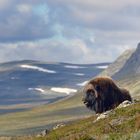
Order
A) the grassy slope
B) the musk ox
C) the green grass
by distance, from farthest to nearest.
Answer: the musk ox < the green grass < the grassy slope

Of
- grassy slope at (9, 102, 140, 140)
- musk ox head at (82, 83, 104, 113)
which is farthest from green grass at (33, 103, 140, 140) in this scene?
musk ox head at (82, 83, 104, 113)

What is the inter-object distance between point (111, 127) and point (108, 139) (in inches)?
397

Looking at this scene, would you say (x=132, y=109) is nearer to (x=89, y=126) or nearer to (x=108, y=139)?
(x=89, y=126)

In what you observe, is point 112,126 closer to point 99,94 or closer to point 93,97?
point 99,94

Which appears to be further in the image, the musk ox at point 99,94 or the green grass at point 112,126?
the musk ox at point 99,94

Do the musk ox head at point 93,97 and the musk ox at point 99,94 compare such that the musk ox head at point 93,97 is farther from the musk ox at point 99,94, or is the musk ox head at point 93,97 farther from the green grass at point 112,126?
the green grass at point 112,126

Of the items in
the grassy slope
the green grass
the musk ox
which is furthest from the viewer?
the musk ox

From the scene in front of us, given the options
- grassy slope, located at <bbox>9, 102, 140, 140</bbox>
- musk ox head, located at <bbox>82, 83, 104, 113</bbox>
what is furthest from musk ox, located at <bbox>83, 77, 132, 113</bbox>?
grassy slope, located at <bbox>9, 102, 140, 140</bbox>

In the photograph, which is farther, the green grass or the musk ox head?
the musk ox head

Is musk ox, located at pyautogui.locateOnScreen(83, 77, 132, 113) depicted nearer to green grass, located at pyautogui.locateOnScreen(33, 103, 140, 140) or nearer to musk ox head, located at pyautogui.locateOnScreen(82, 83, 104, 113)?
musk ox head, located at pyautogui.locateOnScreen(82, 83, 104, 113)

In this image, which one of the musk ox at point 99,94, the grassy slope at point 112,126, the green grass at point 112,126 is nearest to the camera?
the grassy slope at point 112,126

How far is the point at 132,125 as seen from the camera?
104 feet

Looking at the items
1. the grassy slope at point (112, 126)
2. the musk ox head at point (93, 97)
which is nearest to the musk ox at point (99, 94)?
the musk ox head at point (93, 97)

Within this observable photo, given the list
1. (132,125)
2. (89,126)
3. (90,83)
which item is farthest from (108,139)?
(90,83)
